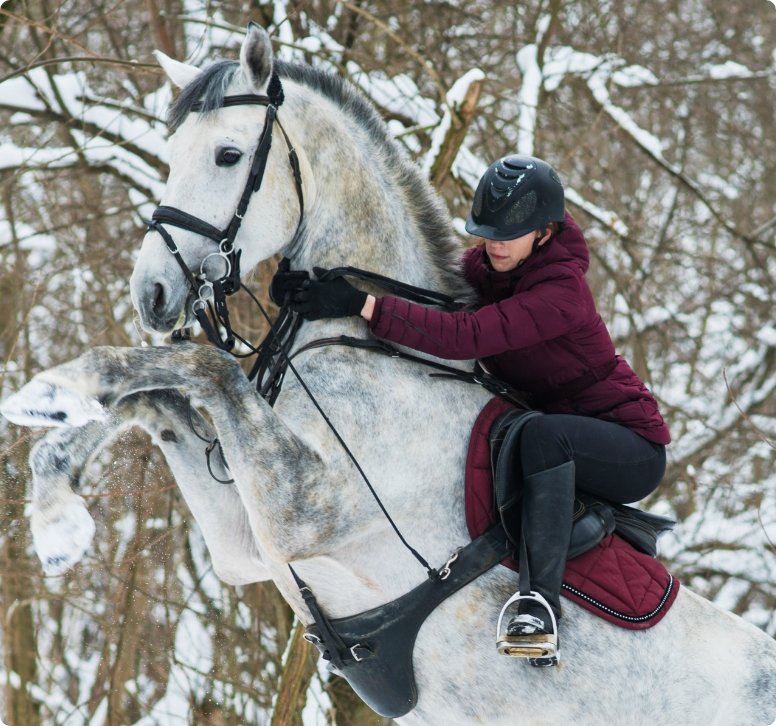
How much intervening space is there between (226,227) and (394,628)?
1446mm

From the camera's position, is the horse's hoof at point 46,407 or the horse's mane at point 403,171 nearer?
the horse's hoof at point 46,407

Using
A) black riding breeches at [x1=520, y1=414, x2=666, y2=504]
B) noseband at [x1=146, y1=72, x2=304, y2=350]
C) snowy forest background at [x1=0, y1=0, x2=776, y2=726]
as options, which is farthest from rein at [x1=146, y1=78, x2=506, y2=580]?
snowy forest background at [x1=0, y1=0, x2=776, y2=726]

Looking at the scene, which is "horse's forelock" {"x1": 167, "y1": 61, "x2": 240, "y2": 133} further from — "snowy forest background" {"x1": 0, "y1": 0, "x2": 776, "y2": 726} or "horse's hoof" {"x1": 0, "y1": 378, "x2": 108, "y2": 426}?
"snowy forest background" {"x1": 0, "y1": 0, "x2": 776, "y2": 726}

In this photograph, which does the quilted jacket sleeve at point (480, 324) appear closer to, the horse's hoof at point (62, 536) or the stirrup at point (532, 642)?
the stirrup at point (532, 642)

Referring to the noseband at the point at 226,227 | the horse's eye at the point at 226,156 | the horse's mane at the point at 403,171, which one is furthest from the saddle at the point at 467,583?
the horse's eye at the point at 226,156

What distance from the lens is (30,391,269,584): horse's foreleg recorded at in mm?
2871

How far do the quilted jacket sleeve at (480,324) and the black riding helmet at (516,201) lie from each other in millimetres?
241

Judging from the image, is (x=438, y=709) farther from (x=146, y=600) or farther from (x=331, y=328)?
(x=146, y=600)

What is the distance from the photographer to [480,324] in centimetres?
323

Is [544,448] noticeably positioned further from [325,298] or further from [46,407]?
[46,407]

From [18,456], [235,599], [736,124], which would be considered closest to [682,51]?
[736,124]

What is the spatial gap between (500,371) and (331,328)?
694mm

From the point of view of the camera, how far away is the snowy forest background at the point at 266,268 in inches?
214

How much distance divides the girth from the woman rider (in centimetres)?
18
